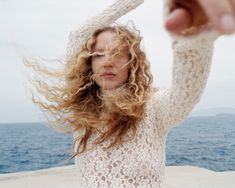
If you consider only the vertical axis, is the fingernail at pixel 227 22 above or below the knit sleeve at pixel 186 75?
above

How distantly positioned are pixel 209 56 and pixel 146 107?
1.50 ft

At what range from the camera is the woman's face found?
4.03 ft

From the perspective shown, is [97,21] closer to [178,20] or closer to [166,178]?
[178,20]

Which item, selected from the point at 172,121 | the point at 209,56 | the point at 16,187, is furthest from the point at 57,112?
the point at 16,187

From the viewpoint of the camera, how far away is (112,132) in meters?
1.25

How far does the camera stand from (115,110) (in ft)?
4.10

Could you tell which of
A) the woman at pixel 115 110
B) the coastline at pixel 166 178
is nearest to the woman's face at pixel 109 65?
the woman at pixel 115 110

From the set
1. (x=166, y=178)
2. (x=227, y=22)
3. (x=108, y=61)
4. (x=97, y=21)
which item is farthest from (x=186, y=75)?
(x=166, y=178)

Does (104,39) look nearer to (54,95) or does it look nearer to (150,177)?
(54,95)

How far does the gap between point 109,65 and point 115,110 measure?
5.3 inches

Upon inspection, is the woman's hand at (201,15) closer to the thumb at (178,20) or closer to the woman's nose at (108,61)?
the thumb at (178,20)

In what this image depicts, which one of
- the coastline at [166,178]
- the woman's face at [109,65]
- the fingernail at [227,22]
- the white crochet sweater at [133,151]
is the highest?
the fingernail at [227,22]

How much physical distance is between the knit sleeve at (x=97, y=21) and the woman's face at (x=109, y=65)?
101 mm

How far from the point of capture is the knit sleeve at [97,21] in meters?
1.36
